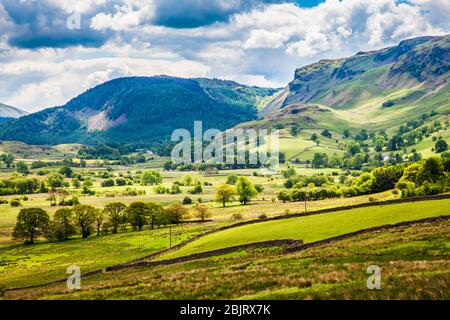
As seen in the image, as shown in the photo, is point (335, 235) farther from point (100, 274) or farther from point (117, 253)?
point (117, 253)

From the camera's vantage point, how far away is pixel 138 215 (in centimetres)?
13025

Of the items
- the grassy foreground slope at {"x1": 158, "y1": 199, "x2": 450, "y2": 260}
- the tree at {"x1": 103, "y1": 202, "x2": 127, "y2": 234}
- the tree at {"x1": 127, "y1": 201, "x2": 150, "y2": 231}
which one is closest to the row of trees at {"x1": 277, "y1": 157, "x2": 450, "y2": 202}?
the grassy foreground slope at {"x1": 158, "y1": 199, "x2": 450, "y2": 260}

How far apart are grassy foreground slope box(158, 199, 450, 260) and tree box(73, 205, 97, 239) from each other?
196 feet

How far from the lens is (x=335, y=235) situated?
53156 mm

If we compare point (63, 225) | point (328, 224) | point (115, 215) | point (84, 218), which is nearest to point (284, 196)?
point (115, 215)

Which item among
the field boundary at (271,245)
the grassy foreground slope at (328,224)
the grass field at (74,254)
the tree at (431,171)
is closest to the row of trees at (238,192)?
the grass field at (74,254)

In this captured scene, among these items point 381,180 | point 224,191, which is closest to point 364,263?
point 381,180

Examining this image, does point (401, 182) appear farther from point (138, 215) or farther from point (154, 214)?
point (138, 215)

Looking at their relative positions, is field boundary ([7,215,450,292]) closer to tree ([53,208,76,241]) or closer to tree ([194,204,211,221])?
tree ([53,208,76,241])

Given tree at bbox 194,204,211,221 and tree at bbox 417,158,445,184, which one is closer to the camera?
tree at bbox 417,158,445,184

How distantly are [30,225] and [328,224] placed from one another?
282 ft

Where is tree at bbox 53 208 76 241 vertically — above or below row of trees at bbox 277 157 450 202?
below

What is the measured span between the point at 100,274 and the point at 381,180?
4587 inches

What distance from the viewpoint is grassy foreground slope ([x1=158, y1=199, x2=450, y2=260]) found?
56.0 m
